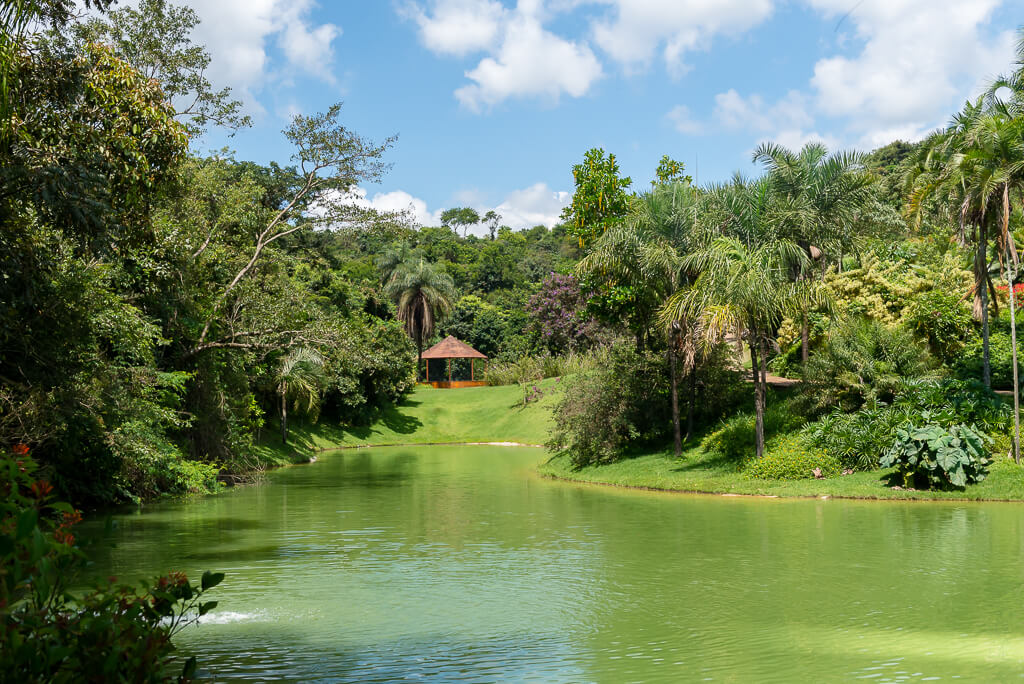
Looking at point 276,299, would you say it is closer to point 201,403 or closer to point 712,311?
point 201,403

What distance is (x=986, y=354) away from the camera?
1950 centimetres

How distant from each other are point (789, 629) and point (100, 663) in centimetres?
655

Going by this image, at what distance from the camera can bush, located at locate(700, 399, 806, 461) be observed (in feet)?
71.1

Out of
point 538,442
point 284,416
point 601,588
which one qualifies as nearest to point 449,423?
point 538,442

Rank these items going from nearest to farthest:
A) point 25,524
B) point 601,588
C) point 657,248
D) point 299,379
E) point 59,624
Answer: point 25,524 → point 59,624 → point 601,588 → point 657,248 → point 299,379

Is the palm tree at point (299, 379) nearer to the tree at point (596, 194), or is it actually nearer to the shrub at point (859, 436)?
the tree at point (596, 194)

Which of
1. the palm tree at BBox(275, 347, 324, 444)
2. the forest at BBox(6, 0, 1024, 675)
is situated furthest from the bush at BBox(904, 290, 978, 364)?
the palm tree at BBox(275, 347, 324, 444)

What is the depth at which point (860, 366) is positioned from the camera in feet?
68.0

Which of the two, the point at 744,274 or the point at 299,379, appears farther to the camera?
the point at 299,379

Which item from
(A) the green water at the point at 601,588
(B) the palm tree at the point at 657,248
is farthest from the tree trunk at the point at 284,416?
(B) the palm tree at the point at 657,248

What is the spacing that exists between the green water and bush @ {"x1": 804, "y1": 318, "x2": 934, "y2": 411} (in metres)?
4.33

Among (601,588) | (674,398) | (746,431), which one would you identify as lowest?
(601,588)

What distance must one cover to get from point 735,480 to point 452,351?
3516 centimetres

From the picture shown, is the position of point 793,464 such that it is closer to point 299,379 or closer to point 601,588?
point 601,588
